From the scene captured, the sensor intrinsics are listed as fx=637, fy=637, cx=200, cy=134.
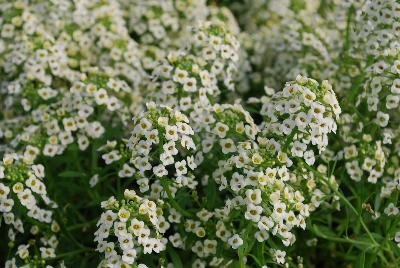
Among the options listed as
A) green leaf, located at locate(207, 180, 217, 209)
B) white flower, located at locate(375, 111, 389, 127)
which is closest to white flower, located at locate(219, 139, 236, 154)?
green leaf, located at locate(207, 180, 217, 209)

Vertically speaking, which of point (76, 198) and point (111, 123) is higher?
point (111, 123)

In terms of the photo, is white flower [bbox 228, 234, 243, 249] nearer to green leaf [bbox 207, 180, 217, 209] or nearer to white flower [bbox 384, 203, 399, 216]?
green leaf [bbox 207, 180, 217, 209]

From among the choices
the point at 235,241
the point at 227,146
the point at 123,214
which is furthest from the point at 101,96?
the point at 235,241

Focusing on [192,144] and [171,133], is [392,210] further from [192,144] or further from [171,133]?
[171,133]

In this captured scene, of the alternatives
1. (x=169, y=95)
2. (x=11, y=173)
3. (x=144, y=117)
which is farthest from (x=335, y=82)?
(x=11, y=173)

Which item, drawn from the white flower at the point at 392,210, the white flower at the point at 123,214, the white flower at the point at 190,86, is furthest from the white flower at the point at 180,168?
the white flower at the point at 392,210

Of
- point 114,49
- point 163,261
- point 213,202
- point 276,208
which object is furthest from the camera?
point 114,49

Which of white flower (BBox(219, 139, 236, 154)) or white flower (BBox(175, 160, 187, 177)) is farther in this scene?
white flower (BBox(219, 139, 236, 154))

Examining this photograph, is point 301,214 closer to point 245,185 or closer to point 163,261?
point 245,185

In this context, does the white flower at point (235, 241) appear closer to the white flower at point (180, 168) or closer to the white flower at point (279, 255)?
the white flower at point (279, 255)
